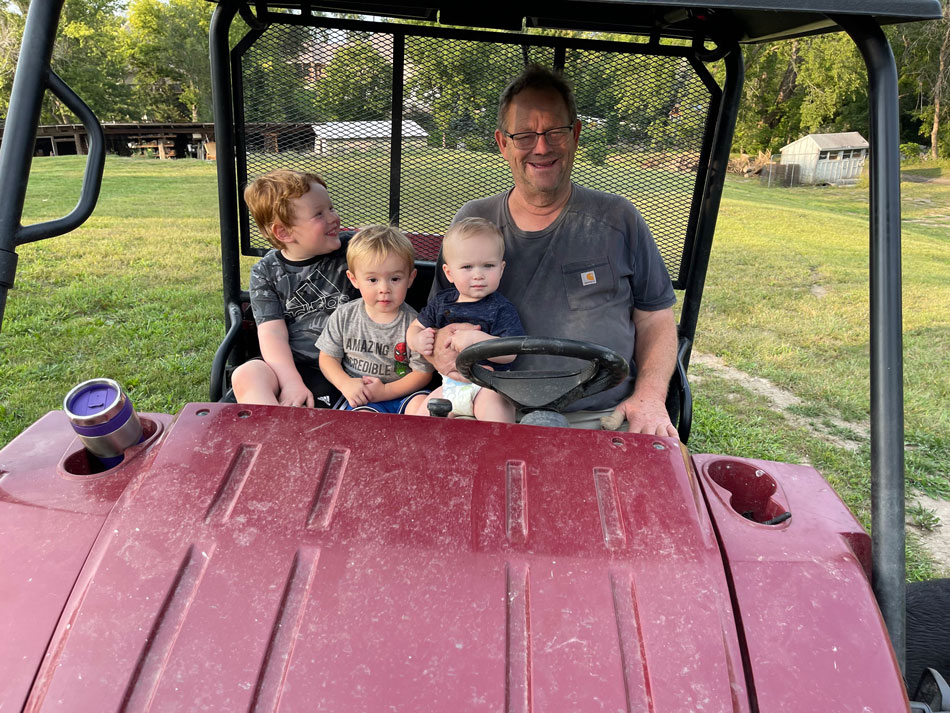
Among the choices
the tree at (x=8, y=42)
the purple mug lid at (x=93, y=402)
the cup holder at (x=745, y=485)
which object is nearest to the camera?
the purple mug lid at (x=93, y=402)

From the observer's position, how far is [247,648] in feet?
3.34

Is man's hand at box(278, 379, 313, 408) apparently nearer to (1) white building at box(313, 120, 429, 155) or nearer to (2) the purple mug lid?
(2) the purple mug lid

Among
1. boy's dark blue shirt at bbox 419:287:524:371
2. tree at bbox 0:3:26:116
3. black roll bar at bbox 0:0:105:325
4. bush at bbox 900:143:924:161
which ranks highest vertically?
tree at bbox 0:3:26:116

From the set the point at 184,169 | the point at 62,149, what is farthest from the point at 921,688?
the point at 62,149

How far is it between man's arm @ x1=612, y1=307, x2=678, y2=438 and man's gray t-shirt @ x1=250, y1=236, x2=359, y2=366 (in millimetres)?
941

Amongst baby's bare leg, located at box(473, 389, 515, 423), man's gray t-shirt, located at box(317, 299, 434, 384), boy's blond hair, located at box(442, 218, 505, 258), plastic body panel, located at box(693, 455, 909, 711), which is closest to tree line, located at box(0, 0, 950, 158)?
boy's blond hair, located at box(442, 218, 505, 258)

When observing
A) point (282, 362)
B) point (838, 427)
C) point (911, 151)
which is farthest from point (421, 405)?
point (911, 151)

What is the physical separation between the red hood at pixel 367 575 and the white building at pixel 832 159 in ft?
77.1

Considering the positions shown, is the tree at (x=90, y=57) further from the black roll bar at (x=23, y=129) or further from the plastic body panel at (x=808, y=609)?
the plastic body panel at (x=808, y=609)

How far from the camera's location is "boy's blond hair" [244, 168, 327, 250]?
2.11 metres

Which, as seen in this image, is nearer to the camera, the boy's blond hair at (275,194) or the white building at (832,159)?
the boy's blond hair at (275,194)

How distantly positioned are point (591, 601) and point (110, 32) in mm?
43831

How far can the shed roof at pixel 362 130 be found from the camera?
7.14ft

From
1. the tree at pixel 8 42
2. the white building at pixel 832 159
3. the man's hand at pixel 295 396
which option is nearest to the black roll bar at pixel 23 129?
the man's hand at pixel 295 396
